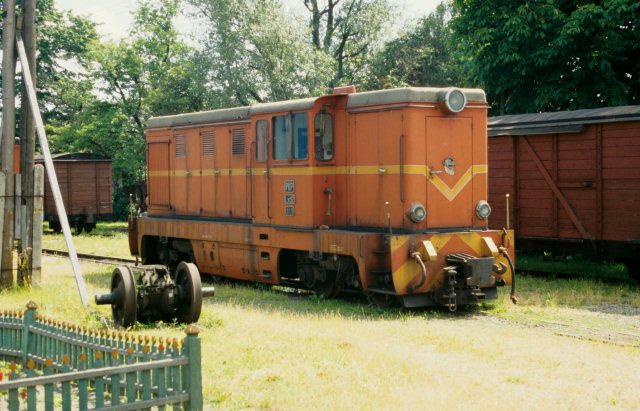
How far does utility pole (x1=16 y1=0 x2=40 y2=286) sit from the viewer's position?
14609mm

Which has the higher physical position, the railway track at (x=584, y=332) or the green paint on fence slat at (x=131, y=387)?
the green paint on fence slat at (x=131, y=387)

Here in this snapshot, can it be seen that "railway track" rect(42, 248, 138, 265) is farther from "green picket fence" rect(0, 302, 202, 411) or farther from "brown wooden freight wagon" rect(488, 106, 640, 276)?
"green picket fence" rect(0, 302, 202, 411)

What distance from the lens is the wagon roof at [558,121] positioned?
15.3 m

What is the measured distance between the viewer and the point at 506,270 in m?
13.0

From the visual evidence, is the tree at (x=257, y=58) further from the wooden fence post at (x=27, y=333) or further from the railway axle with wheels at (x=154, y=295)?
the wooden fence post at (x=27, y=333)

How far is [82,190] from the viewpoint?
105 feet

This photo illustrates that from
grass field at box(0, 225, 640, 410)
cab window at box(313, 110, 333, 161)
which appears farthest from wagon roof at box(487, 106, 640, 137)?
cab window at box(313, 110, 333, 161)

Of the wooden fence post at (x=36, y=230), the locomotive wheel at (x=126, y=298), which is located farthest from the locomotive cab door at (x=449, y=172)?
the wooden fence post at (x=36, y=230)

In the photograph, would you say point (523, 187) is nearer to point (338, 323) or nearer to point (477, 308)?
point (477, 308)

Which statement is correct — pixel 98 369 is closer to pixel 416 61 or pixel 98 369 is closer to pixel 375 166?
pixel 375 166

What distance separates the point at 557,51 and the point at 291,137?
10668 millimetres

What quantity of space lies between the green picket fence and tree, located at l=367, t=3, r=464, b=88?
33290 millimetres

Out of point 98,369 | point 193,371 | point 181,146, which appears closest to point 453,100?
point 181,146

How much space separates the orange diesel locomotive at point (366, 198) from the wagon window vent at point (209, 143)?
16.5 inches
